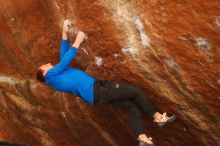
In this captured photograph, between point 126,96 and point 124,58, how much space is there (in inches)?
22.0

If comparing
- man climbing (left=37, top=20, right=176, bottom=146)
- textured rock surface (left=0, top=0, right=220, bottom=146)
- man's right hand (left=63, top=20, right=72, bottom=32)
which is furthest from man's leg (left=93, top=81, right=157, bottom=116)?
man's right hand (left=63, top=20, right=72, bottom=32)

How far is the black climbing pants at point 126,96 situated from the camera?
5.01 meters

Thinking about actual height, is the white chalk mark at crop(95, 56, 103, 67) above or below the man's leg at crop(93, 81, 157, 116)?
above

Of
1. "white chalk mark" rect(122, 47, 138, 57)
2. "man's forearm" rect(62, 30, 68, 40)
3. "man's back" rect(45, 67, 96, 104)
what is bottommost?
"man's back" rect(45, 67, 96, 104)

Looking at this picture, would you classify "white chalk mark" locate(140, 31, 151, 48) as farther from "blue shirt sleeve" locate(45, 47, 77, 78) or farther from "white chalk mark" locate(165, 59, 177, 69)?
"blue shirt sleeve" locate(45, 47, 77, 78)

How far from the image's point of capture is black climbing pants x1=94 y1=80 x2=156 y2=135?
501 centimetres

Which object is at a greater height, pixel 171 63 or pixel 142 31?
pixel 142 31

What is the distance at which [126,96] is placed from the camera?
5.03 meters

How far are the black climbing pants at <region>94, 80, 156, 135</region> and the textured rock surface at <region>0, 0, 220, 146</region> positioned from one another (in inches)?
11.7

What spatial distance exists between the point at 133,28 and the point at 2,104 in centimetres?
390

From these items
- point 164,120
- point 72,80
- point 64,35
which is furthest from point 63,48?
point 164,120

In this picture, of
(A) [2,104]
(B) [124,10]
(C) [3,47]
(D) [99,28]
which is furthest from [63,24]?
(A) [2,104]

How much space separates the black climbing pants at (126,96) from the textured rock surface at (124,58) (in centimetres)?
30

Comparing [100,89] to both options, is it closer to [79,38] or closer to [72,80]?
[72,80]
